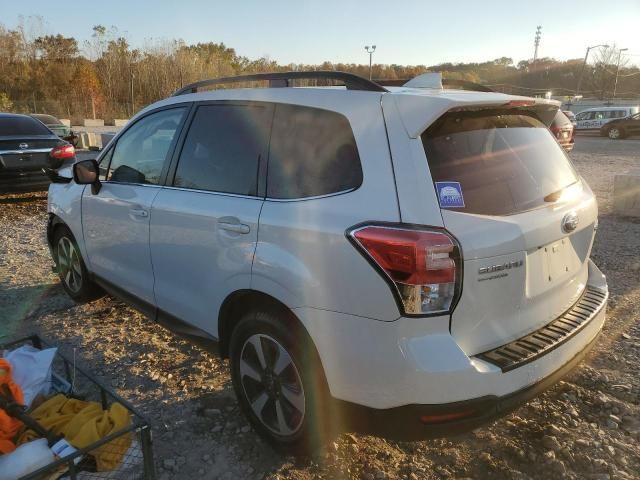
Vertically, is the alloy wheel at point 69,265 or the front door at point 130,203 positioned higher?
the front door at point 130,203

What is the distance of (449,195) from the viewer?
6.62 feet

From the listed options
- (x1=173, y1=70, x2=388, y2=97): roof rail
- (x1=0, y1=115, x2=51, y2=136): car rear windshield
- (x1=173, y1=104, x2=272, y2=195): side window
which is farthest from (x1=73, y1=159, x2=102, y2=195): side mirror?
(x1=0, y1=115, x2=51, y2=136): car rear windshield

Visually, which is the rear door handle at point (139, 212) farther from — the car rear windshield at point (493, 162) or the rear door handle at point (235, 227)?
the car rear windshield at point (493, 162)

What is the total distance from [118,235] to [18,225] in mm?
4953

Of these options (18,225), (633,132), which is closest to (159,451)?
(18,225)

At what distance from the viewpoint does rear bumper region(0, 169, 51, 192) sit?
26.6 feet

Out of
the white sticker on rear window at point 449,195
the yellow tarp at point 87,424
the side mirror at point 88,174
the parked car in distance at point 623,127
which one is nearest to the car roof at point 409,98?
the white sticker on rear window at point 449,195

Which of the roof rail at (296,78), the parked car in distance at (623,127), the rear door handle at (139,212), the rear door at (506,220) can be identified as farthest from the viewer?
the parked car in distance at (623,127)

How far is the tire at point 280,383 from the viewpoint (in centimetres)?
223

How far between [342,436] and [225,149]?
172 centimetres

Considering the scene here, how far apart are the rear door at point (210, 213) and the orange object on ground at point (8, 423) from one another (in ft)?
3.10

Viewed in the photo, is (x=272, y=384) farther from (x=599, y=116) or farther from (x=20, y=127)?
(x=599, y=116)

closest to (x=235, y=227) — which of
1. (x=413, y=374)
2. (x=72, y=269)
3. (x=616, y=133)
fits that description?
(x=413, y=374)

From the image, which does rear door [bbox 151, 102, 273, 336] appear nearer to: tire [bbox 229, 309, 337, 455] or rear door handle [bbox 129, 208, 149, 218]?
rear door handle [bbox 129, 208, 149, 218]
